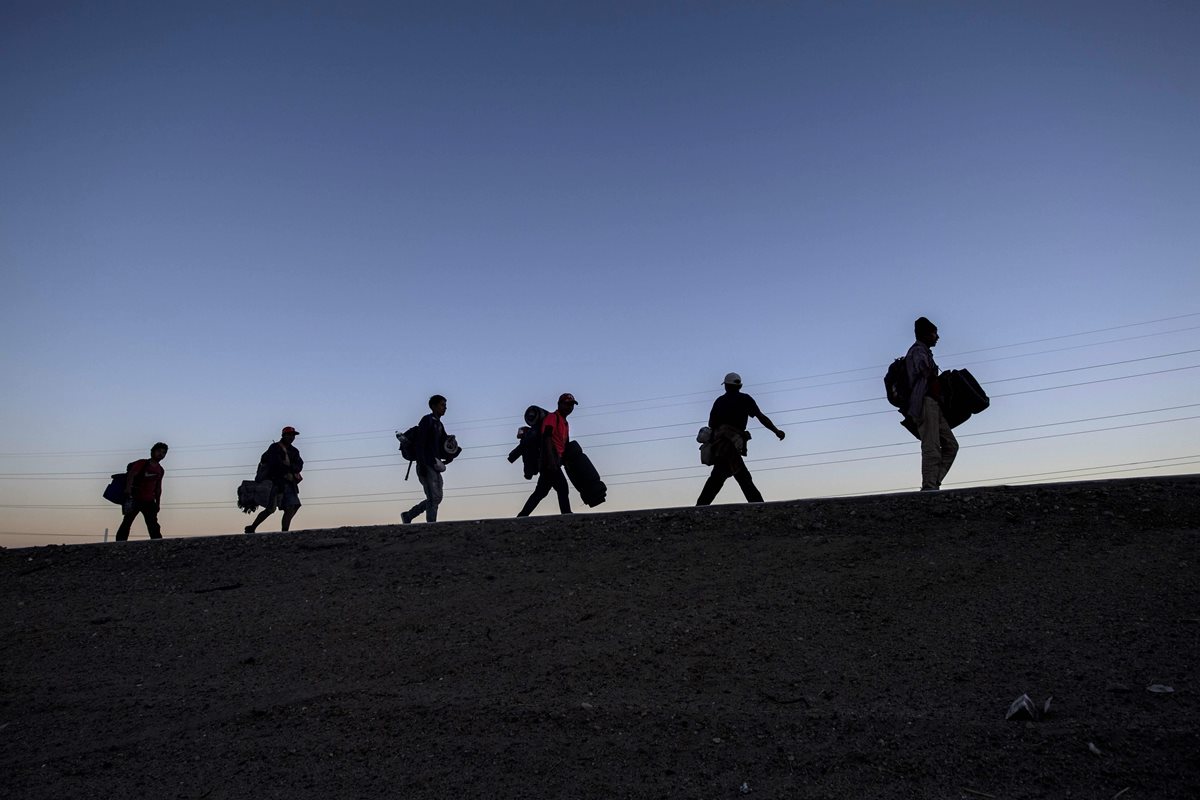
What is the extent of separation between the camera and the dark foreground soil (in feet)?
17.4

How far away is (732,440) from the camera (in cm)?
1143

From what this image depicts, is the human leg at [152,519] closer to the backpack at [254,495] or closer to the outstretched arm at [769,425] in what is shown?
the backpack at [254,495]

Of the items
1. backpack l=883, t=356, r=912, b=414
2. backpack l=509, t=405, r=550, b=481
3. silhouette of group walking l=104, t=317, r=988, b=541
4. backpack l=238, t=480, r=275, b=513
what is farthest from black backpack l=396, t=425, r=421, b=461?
backpack l=883, t=356, r=912, b=414

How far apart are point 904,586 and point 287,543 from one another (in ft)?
25.5

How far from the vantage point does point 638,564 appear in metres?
8.91

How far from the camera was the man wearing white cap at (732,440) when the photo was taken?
11484 millimetres

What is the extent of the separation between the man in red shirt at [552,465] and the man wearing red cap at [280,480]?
4103mm

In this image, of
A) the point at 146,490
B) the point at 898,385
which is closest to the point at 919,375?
the point at 898,385

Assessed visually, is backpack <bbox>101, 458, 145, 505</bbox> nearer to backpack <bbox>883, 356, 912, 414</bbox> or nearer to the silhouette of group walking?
the silhouette of group walking

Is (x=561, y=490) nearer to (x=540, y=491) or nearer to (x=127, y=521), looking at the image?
(x=540, y=491)

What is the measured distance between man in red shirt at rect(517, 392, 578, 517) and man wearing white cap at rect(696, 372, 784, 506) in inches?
78.6

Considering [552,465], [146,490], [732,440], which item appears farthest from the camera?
[146,490]

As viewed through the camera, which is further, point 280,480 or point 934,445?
point 280,480

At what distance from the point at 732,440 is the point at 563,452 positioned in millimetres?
2509
